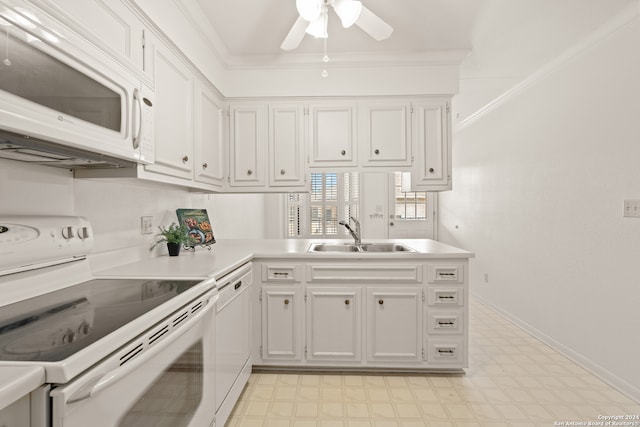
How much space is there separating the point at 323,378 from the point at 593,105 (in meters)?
2.81

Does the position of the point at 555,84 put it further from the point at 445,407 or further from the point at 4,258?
the point at 4,258

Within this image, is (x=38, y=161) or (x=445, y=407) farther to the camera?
(x=445, y=407)

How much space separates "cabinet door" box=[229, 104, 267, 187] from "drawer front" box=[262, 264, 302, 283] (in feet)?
2.67

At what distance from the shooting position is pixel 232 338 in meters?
1.83

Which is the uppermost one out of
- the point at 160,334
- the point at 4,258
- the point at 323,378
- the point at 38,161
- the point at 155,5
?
the point at 155,5

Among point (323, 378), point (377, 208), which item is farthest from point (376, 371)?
point (377, 208)

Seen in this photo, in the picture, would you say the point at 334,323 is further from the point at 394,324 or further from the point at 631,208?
the point at 631,208

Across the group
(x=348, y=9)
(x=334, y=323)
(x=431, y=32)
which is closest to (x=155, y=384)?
(x=334, y=323)

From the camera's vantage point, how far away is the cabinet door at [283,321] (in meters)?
2.34

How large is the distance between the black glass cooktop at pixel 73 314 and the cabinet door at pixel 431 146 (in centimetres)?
201

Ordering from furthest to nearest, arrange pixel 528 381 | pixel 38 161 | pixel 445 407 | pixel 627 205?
pixel 528 381 → pixel 627 205 → pixel 445 407 → pixel 38 161

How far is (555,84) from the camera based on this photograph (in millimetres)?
2766

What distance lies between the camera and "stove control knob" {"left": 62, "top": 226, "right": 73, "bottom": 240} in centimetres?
131

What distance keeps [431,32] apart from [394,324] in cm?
215
